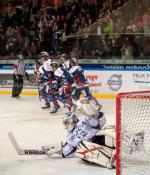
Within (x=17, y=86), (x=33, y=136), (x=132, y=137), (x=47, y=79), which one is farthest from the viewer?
(x=17, y=86)

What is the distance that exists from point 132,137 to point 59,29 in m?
11.7

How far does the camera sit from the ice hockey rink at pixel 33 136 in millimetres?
6762

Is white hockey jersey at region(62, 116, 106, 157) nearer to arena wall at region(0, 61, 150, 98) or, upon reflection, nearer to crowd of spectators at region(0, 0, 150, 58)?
arena wall at region(0, 61, 150, 98)

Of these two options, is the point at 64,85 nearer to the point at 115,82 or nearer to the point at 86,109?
the point at 115,82

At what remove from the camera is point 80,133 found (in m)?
7.31

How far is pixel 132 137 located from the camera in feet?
21.0

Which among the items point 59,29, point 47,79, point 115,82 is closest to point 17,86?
point 115,82

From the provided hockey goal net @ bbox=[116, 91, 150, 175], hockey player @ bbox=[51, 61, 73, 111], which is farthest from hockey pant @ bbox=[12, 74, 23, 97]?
hockey goal net @ bbox=[116, 91, 150, 175]

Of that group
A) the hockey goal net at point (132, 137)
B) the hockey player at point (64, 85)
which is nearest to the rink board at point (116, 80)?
the hockey player at point (64, 85)

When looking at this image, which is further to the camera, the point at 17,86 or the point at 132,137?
the point at 17,86

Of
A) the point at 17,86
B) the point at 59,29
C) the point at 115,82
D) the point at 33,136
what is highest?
the point at 59,29

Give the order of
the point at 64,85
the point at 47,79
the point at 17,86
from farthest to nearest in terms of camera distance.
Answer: the point at 17,86 < the point at 47,79 < the point at 64,85

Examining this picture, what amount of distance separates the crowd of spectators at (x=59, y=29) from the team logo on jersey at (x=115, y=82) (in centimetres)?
63

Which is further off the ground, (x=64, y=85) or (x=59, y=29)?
(x=59, y=29)
